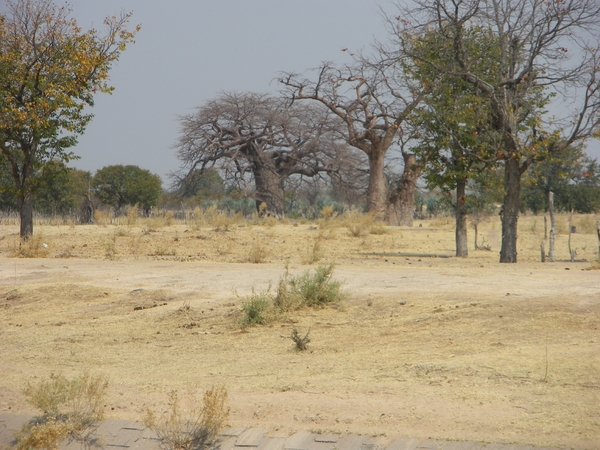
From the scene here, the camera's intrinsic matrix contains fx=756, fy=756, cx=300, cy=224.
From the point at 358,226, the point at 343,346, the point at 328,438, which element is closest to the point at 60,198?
the point at 358,226

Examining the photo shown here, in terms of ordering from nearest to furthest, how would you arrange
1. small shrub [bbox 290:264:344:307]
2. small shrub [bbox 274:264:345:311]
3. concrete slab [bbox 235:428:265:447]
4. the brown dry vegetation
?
concrete slab [bbox 235:428:265:447], the brown dry vegetation, small shrub [bbox 274:264:345:311], small shrub [bbox 290:264:344:307]

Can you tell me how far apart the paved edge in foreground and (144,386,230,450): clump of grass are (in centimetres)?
9

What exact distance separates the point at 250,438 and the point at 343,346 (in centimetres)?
245

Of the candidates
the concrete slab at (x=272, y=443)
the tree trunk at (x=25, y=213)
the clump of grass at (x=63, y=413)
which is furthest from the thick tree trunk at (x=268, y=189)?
the concrete slab at (x=272, y=443)

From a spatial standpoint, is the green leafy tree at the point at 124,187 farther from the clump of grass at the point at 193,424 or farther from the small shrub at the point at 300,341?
the clump of grass at the point at 193,424

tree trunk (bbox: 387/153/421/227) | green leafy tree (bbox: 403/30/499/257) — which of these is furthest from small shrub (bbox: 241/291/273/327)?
tree trunk (bbox: 387/153/421/227)

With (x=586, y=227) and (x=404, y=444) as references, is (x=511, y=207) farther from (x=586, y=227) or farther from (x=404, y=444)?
(x=586, y=227)

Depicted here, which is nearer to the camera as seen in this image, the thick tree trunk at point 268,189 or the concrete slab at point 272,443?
the concrete slab at point 272,443

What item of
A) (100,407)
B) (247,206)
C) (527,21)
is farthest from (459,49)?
(247,206)

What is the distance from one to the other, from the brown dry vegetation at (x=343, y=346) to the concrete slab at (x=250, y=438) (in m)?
0.09

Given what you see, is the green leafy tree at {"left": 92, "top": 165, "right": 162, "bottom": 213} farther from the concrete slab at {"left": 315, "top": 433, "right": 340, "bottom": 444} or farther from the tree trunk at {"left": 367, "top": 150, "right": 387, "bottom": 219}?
the concrete slab at {"left": 315, "top": 433, "right": 340, "bottom": 444}

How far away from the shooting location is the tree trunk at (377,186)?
3030 centimetres

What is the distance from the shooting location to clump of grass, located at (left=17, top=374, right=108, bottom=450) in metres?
6.12

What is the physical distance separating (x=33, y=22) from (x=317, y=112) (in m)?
20.2
